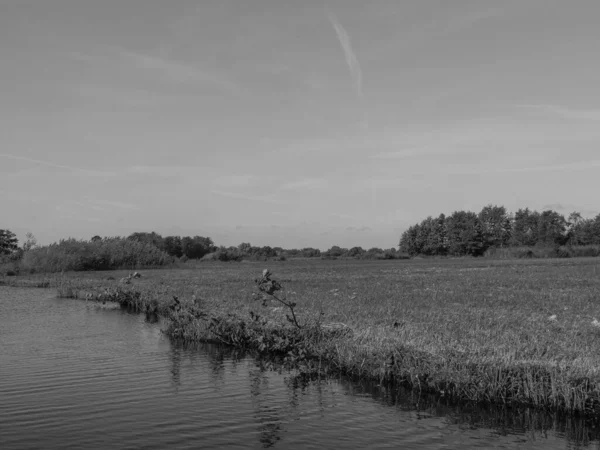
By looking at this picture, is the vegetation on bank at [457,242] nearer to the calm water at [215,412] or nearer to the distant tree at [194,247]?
the distant tree at [194,247]

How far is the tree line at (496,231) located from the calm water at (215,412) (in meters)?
144

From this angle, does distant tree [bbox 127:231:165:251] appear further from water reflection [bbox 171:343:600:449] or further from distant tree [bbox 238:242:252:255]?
water reflection [bbox 171:343:600:449]

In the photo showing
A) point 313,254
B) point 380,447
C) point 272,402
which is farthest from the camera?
point 313,254

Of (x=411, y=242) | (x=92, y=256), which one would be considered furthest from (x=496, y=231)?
(x=92, y=256)

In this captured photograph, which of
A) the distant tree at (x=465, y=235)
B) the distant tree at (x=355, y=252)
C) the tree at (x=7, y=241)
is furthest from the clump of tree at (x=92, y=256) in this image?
the distant tree at (x=465, y=235)

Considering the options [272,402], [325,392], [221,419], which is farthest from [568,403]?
[221,419]

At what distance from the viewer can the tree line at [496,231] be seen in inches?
6033

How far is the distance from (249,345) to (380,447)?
1033cm

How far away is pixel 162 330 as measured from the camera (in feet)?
79.0

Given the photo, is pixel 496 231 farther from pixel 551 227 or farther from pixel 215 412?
pixel 215 412

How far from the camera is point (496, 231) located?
167250 millimetres

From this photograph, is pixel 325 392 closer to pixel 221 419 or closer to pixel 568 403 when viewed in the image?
pixel 221 419

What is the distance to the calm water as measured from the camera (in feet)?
37.0

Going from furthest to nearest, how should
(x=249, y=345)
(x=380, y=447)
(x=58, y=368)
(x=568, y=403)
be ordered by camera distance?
(x=249, y=345) → (x=58, y=368) → (x=568, y=403) → (x=380, y=447)
